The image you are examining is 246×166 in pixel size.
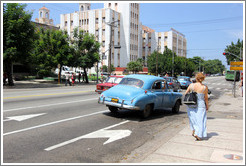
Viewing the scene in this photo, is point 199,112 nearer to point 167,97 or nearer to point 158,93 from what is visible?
point 158,93

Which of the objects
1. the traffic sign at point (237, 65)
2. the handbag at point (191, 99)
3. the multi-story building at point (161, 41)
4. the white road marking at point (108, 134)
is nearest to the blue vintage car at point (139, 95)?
the white road marking at point (108, 134)

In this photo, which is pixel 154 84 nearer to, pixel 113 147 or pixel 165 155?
pixel 113 147

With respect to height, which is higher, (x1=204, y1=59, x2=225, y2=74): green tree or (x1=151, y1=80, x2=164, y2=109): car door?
(x1=204, y1=59, x2=225, y2=74): green tree

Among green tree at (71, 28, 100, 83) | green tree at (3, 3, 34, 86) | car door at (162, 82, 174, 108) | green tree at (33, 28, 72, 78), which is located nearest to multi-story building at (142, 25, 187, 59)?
green tree at (71, 28, 100, 83)

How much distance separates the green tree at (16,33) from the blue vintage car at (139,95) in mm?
18512

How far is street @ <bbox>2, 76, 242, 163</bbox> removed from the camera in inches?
211

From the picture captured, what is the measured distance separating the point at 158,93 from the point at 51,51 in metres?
28.6

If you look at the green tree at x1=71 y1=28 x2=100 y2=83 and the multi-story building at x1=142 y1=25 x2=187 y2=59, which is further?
the multi-story building at x1=142 y1=25 x2=187 y2=59

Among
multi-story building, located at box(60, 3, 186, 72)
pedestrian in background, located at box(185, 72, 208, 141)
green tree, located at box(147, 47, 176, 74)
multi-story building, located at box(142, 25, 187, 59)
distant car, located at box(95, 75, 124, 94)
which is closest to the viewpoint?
pedestrian in background, located at box(185, 72, 208, 141)

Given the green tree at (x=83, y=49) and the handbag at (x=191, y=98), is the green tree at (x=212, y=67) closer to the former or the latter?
the green tree at (x=83, y=49)

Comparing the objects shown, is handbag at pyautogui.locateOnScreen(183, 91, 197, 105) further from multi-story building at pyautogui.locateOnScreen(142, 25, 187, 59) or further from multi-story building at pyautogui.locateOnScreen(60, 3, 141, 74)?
multi-story building at pyautogui.locateOnScreen(142, 25, 187, 59)

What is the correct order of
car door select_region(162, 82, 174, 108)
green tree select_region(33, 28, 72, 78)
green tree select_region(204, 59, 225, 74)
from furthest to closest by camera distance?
green tree select_region(204, 59, 225, 74) < green tree select_region(33, 28, 72, 78) < car door select_region(162, 82, 174, 108)

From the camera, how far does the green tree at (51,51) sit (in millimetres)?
34812

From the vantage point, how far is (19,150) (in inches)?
219
